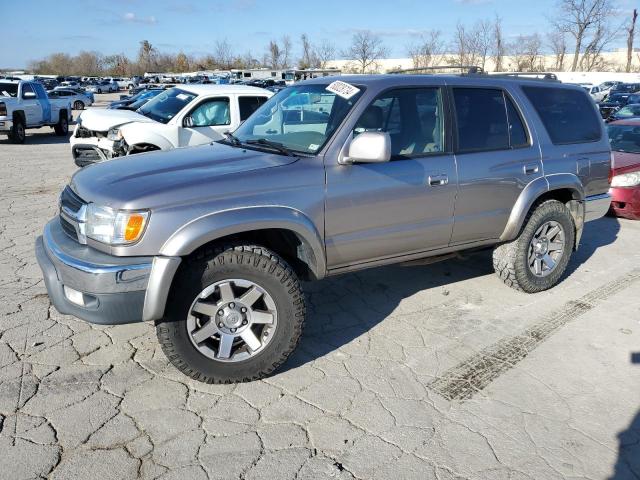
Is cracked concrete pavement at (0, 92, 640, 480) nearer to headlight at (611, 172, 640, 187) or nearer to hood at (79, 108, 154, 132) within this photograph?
headlight at (611, 172, 640, 187)

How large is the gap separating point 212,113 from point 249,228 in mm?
6464

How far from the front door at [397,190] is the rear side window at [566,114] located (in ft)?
4.02

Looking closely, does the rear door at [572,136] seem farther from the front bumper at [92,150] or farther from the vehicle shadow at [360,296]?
the front bumper at [92,150]

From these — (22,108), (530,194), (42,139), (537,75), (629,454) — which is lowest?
(629,454)

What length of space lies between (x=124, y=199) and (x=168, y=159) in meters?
0.76

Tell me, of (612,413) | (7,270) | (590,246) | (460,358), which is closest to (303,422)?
(460,358)

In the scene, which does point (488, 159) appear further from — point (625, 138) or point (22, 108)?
point (22, 108)

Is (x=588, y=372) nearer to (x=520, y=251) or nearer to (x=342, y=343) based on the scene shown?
(x=520, y=251)

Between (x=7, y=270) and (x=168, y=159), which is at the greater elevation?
(x=168, y=159)

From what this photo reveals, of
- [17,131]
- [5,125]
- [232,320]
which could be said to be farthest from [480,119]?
[17,131]

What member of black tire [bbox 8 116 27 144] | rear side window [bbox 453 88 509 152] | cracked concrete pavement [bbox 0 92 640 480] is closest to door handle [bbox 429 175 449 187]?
rear side window [bbox 453 88 509 152]

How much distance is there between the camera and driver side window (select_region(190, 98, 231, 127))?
29.4 ft

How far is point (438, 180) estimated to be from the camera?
12.8 ft

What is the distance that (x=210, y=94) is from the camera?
9.04m
